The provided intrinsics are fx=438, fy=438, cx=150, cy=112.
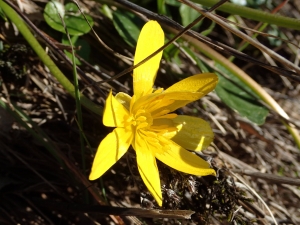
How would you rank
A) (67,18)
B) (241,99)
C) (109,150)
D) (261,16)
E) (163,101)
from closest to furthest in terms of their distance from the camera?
(109,150)
(163,101)
(261,16)
(67,18)
(241,99)

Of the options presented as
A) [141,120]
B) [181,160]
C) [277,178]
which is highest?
[141,120]

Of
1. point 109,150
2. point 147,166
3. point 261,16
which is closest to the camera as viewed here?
point 109,150

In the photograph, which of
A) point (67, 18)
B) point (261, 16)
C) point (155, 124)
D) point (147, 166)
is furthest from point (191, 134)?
point (67, 18)

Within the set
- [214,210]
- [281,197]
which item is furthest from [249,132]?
[214,210]

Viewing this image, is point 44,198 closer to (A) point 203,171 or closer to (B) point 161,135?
(B) point 161,135

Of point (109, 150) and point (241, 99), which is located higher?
point (109, 150)

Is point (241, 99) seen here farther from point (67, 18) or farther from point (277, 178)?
point (67, 18)

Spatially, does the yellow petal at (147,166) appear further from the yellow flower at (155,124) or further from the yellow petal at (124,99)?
the yellow petal at (124,99)
